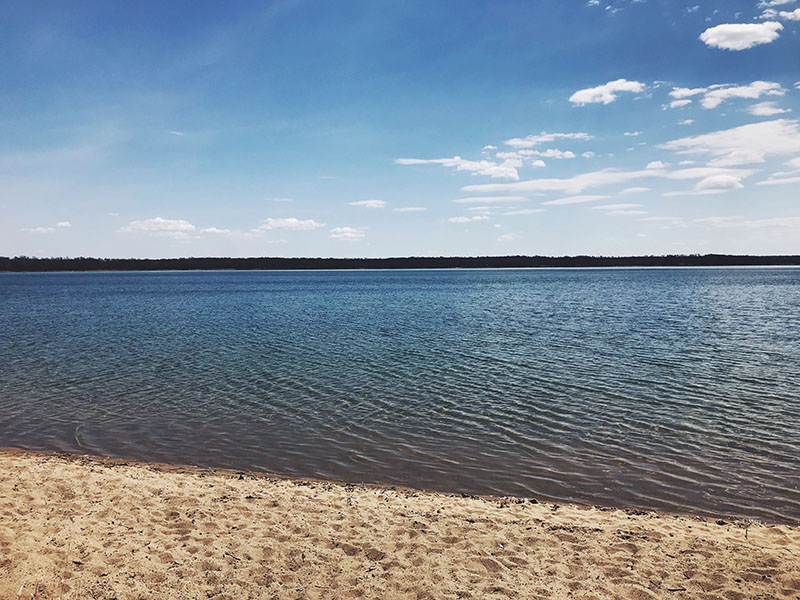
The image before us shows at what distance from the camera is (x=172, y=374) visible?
73.7 ft

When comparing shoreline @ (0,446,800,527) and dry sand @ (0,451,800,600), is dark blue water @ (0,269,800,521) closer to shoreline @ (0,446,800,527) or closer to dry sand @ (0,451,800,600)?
shoreline @ (0,446,800,527)

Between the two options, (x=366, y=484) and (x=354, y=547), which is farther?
(x=366, y=484)

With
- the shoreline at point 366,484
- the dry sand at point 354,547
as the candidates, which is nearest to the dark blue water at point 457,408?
the shoreline at point 366,484

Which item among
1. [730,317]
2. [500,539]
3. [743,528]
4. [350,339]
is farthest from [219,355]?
[730,317]

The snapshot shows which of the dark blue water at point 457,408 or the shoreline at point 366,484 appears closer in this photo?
the shoreline at point 366,484

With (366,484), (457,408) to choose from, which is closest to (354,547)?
(366,484)

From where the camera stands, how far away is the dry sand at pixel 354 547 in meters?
6.72

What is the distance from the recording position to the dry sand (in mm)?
6719

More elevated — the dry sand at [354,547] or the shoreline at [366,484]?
the dry sand at [354,547]

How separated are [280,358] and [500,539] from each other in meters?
19.3

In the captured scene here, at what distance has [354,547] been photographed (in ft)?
25.6

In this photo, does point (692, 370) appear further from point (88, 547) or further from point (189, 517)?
point (88, 547)

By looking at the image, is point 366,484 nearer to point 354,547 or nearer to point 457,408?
point 354,547

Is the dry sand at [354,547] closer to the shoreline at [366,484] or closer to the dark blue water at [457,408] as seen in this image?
the shoreline at [366,484]
